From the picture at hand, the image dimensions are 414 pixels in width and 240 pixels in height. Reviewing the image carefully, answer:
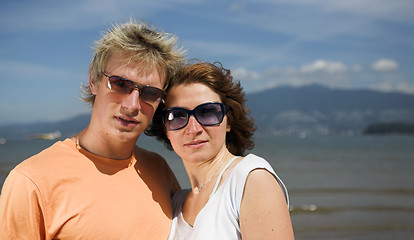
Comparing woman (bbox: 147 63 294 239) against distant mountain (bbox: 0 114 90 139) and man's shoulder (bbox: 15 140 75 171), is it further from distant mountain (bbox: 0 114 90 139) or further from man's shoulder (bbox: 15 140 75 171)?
distant mountain (bbox: 0 114 90 139)

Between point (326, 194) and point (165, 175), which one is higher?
point (165, 175)

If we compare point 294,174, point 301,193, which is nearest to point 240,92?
point 301,193

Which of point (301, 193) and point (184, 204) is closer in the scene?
point (184, 204)

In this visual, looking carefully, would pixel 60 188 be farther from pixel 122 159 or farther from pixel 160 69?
pixel 160 69

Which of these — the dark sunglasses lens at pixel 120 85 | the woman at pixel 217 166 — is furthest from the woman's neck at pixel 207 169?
the dark sunglasses lens at pixel 120 85

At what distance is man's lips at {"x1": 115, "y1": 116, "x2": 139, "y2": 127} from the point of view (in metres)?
2.86

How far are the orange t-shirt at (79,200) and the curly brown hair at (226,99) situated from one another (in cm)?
51

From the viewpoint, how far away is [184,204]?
10.4ft

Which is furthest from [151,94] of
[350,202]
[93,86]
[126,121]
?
[350,202]

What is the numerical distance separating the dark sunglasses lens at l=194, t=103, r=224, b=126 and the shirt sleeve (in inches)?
49.3

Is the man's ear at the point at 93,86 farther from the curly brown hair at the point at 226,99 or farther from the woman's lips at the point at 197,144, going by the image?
the woman's lips at the point at 197,144

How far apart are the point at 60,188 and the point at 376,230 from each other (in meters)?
9.23

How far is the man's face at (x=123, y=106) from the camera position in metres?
2.82

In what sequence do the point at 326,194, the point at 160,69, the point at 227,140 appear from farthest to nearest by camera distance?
1. the point at 326,194
2. the point at 227,140
3. the point at 160,69
